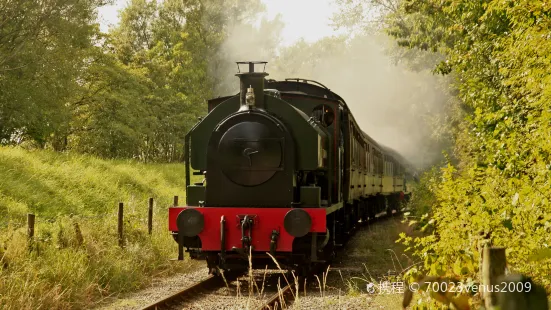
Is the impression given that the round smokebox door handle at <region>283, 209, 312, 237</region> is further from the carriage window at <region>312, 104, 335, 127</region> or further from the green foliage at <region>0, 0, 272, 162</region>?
the green foliage at <region>0, 0, 272, 162</region>

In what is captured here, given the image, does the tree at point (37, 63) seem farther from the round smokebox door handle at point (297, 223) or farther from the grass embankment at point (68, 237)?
the round smokebox door handle at point (297, 223)

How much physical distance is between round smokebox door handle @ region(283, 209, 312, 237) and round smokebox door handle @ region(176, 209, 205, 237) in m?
1.24

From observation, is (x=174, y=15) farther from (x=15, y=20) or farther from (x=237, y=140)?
(x=237, y=140)

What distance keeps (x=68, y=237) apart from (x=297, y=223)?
12.4 ft

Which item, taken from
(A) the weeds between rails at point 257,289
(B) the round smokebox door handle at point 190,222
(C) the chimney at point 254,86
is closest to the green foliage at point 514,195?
(A) the weeds between rails at point 257,289

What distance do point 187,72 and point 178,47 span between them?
7.04 ft

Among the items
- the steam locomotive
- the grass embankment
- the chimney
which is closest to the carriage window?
the steam locomotive

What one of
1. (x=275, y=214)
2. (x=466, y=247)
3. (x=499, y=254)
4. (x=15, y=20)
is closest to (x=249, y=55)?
(x=15, y=20)

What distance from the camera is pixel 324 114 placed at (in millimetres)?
10211

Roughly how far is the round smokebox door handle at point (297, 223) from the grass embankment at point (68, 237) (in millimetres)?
2574

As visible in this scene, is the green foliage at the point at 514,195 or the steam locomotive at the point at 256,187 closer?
the green foliage at the point at 514,195

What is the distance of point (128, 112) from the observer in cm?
3228

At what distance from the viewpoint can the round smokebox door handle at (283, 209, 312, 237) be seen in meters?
8.52

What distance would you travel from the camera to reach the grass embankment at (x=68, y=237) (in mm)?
7672
